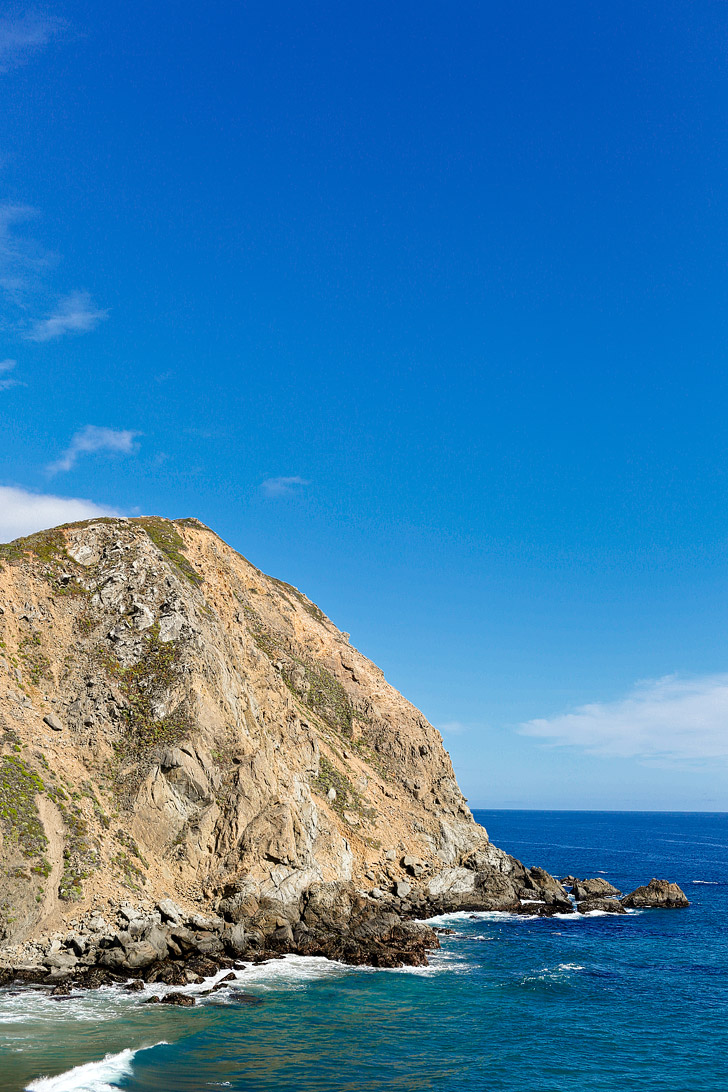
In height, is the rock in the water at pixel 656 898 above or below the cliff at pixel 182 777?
below

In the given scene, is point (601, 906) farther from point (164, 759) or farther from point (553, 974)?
point (164, 759)

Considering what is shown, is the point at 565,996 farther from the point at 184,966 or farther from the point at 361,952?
the point at 184,966

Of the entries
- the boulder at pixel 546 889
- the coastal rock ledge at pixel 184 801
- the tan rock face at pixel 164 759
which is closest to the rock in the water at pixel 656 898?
the coastal rock ledge at pixel 184 801

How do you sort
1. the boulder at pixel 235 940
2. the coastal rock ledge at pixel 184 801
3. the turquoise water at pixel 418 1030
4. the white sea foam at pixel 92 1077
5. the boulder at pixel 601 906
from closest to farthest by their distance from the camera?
1. the white sea foam at pixel 92 1077
2. the turquoise water at pixel 418 1030
3. the coastal rock ledge at pixel 184 801
4. the boulder at pixel 235 940
5. the boulder at pixel 601 906

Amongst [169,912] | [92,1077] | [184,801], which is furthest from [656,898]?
[92,1077]

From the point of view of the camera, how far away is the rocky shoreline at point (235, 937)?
4869 cm

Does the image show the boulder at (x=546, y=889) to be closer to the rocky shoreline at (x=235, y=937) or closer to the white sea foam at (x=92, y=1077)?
the rocky shoreline at (x=235, y=937)

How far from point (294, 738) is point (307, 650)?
79.5 feet

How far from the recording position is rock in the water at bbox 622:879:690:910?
9044 centimetres

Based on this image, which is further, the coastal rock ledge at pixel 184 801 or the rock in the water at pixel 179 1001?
the coastal rock ledge at pixel 184 801

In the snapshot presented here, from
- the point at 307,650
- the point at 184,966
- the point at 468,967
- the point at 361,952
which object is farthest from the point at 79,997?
the point at 307,650

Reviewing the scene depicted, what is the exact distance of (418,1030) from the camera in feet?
142

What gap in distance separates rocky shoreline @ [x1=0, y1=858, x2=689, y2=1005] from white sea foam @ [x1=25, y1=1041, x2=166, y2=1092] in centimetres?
983

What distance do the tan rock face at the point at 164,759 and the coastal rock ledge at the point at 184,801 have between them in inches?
7.4
